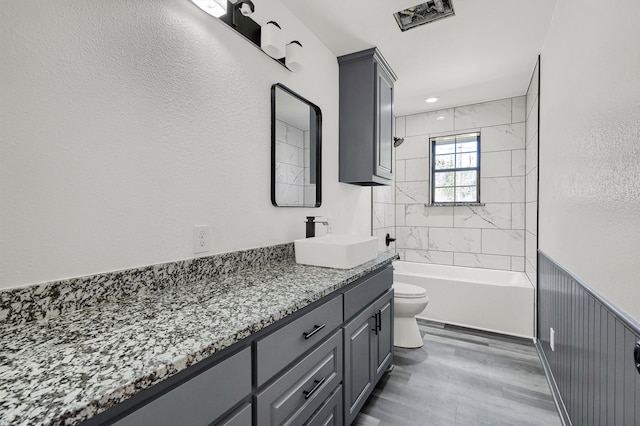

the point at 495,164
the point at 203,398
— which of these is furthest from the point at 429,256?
the point at 203,398

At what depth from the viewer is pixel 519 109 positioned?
3.35m

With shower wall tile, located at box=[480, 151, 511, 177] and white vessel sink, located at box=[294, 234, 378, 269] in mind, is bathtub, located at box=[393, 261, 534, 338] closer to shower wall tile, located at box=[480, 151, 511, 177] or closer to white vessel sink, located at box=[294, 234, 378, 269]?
shower wall tile, located at box=[480, 151, 511, 177]

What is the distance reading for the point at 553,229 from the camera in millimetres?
Result: 1930

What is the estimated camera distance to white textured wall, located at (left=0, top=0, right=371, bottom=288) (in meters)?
0.84

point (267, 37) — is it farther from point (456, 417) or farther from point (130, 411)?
point (456, 417)

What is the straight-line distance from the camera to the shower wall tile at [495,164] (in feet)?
11.2

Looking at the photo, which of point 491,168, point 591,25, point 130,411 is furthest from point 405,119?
point 130,411

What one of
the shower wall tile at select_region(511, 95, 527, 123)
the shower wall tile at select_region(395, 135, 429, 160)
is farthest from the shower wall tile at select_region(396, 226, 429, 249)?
the shower wall tile at select_region(511, 95, 527, 123)

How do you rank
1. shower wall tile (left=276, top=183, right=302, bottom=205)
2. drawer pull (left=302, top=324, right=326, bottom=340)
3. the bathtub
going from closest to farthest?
drawer pull (left=302, top=324, right=326, bottom=340) < shower wall tile (left=276, top=183, right=302, bottom=205) < the bathtub

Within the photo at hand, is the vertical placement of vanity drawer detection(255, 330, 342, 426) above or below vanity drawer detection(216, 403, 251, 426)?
below

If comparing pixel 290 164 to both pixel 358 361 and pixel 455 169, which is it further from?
pixel 455 169

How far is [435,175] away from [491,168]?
610 mm

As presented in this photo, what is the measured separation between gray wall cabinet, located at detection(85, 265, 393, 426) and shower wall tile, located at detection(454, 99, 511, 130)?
8.72ft

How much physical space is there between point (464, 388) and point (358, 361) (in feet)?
3.00
